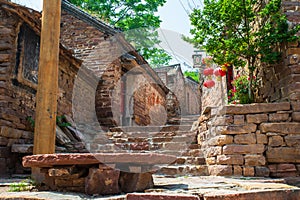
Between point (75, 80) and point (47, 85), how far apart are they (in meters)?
5.00

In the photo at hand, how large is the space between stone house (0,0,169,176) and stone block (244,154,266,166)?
319 cm

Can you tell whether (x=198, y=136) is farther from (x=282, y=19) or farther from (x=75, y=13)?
(x=75, y=13)

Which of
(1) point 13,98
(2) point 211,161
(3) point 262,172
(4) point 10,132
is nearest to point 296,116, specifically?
(3) point 262,172

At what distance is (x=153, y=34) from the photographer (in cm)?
1741

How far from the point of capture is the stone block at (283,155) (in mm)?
3924

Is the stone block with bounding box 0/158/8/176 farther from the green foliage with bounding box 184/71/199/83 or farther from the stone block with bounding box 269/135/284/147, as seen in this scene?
the green foliage with bounding box 184/71/199/83

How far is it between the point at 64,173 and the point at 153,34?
15.7m

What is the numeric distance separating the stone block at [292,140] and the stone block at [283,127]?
0.07 metres

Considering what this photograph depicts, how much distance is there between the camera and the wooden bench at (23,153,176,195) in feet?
7.91

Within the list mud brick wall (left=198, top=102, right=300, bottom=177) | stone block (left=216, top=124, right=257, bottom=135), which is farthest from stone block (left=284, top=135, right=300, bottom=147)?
stone block (left=216, top=124, right=257, bottom=135)

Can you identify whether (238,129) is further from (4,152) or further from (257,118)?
(4,152)

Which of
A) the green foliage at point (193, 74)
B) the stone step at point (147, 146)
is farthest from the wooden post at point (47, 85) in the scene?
the green foliage at point (193, 74)

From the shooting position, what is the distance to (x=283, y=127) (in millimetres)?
4027

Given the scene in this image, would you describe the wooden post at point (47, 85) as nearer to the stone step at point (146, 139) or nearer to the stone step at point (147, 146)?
the stone step at point (147, 146)
